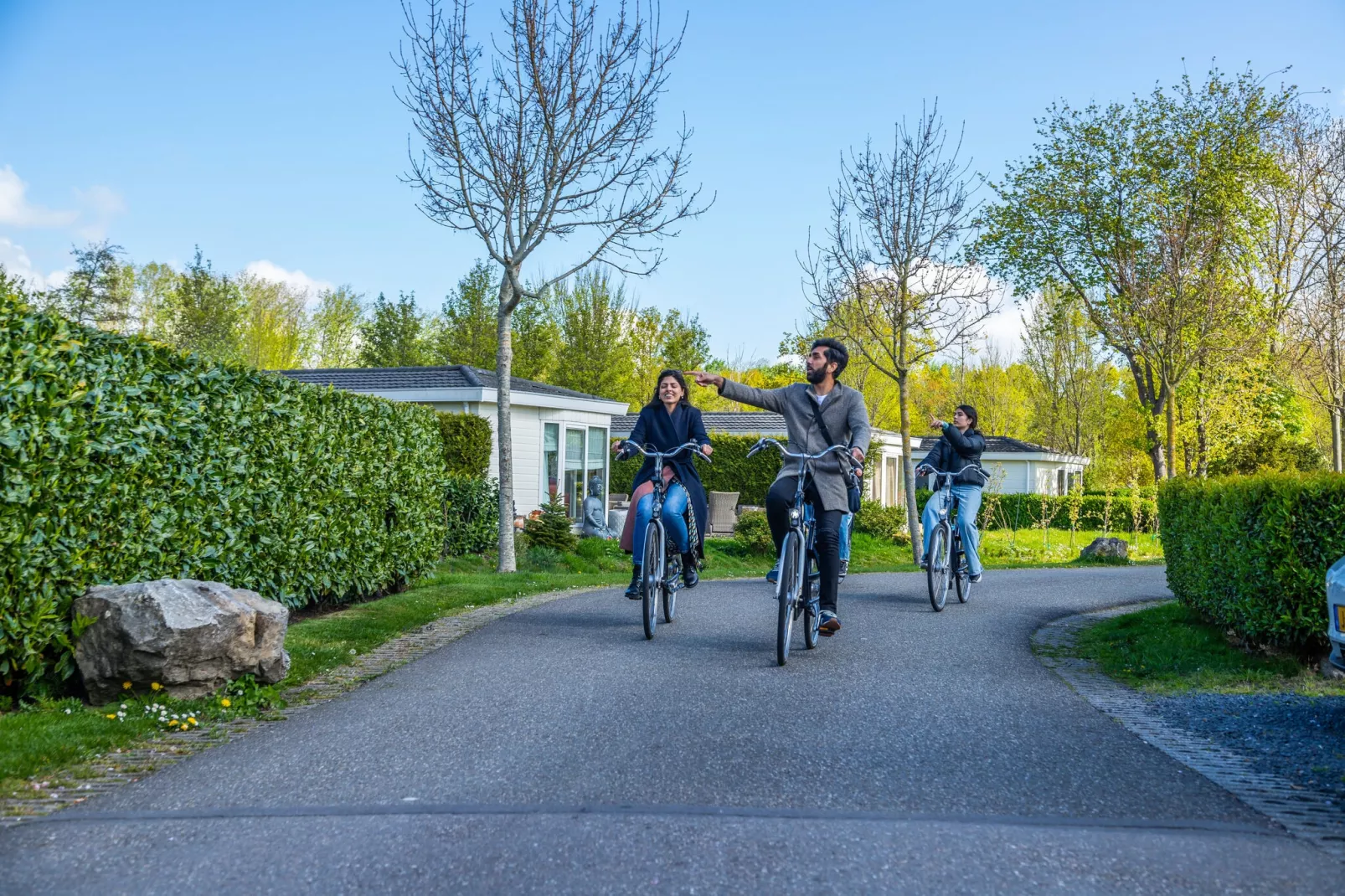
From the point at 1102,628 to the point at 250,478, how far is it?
272 inches

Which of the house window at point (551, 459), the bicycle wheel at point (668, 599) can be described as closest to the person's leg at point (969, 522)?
the bicycle wheel at point (668, 599)

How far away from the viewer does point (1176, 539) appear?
32.3ft

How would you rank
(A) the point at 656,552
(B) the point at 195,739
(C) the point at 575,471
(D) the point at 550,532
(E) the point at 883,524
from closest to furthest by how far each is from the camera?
1. (B) the point at 195,739
2. (A) the point at 656,552
3. (D) the point at 550,532
4. (C) the point at 575,471
5. (E) the point at 883,524

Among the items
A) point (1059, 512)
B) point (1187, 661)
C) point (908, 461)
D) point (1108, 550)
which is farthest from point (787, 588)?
point (1059, 512)

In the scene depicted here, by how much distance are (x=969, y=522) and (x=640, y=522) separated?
4239 millimetres

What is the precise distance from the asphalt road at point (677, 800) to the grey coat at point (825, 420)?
4.05 feet

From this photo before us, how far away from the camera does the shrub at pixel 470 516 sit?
17125 millimetres

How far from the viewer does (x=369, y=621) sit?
9.09 meters

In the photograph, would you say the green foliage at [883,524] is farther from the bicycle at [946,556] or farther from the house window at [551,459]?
the bicycle at [946,556]

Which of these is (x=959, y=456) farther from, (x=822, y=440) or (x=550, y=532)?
(x=550, y=532)

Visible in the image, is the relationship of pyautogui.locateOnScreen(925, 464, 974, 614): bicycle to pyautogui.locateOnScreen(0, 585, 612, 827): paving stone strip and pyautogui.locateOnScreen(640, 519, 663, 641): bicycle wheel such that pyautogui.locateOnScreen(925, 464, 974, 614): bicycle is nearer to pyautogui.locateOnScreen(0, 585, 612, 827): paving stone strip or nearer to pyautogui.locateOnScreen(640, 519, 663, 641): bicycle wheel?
pyautogui.locateOnScreen(640, 519, 663, 641): bicycle wheel

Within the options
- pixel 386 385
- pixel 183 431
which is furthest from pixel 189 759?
pixel 386 385

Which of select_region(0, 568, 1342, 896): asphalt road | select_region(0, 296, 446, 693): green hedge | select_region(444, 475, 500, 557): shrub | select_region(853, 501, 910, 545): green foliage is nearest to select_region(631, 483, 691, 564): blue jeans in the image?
select_region(0, 568, 1342, 896): asphalt road

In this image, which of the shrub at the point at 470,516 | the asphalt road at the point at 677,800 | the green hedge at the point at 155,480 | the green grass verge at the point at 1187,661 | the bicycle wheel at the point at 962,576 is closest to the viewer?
the asphalt road at the point at 677,800
